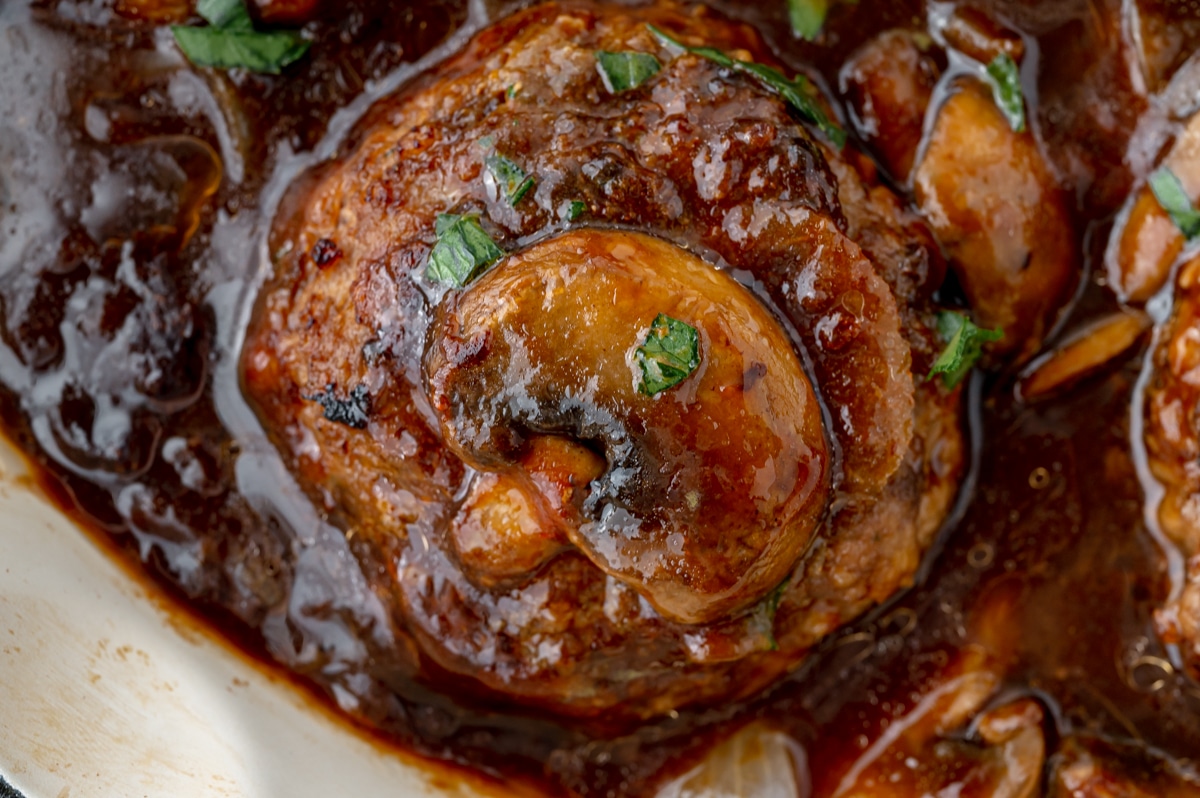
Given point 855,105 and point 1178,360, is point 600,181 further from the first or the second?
point 1178,360

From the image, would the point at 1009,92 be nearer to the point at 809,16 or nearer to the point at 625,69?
the point at 809,16

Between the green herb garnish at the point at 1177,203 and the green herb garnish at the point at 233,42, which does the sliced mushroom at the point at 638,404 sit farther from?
the green herb garnish at the point at 1177,203

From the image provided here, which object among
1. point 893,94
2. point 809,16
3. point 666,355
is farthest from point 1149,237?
point 666,355

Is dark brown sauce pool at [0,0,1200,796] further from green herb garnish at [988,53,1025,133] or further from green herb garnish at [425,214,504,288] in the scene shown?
green herb garnish at [425,214,504,288]

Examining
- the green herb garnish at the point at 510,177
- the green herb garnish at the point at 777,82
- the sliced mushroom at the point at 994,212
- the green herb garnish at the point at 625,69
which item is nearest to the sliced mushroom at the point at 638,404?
the green herb garnish at the point at 510,177

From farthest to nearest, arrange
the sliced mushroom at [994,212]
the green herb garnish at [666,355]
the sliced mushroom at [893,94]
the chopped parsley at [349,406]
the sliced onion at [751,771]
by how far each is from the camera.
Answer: the sliced onion at [751,771]
the sliced mushroom at [893,94]
the sliced mushroom at [994,212]
the chopped parsley at [349,406]
the green herb garnish at [666,355]

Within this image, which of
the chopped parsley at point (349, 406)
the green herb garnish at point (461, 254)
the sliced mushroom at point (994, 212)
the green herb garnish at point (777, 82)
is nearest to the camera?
the green herb garnish at point (461, 254)

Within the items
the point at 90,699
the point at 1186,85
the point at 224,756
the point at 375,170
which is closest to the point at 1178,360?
the point at 1186,85
